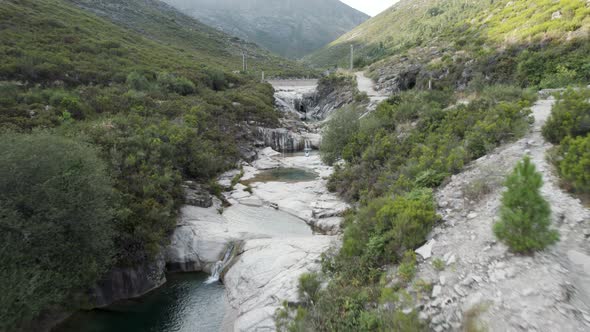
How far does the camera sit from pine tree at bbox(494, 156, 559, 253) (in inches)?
229

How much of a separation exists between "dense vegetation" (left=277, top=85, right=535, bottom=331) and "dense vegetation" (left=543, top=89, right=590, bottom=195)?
4.58 feet

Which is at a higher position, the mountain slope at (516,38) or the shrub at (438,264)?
the mountain slope at (516,38)

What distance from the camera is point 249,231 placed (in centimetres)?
1524

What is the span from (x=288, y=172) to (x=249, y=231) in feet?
35.4

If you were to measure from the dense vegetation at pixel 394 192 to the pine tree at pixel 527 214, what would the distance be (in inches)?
78.6

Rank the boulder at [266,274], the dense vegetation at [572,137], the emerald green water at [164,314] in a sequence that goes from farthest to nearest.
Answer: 1. the emerald green water at [164,314]
2. the boulder at [266,274]
3. the dense vegetation at [572,137]

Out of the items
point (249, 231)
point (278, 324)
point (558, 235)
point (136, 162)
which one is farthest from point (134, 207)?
point (558, 235)

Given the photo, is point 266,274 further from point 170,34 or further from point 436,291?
point 170,34

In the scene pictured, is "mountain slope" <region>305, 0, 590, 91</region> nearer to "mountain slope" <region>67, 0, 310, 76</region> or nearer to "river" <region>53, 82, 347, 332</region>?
"river" <region>53, 82, 347, 332</region>

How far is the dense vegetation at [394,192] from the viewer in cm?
710

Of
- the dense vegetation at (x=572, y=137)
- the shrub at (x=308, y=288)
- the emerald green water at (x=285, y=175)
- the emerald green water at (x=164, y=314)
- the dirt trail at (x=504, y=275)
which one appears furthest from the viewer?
the emerald green water at (x=285, y=175)

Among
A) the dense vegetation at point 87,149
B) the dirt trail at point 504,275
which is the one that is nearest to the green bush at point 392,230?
the dirt trail at point 504,275

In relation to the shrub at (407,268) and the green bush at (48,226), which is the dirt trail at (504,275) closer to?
the shrub at (407,268)

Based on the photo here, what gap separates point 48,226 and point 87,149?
3.63 meters
